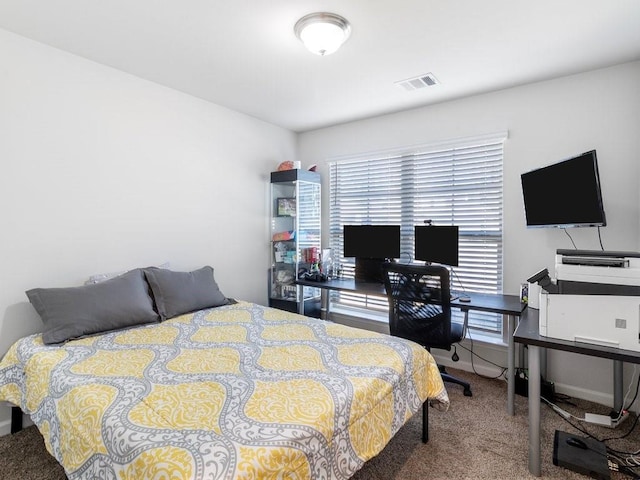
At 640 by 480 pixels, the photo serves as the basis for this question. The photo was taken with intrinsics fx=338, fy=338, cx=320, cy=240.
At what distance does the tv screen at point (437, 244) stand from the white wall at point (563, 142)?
450 mm

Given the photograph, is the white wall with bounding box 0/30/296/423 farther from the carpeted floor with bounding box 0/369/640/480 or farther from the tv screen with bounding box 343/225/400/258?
the tv screen with bounding box 343/225/400/258

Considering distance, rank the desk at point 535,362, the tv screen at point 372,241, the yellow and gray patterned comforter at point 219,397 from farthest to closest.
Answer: the tv screen at point 372,241
the desk at point 535,362
the yellow and gray patterned comforter at point 219,397

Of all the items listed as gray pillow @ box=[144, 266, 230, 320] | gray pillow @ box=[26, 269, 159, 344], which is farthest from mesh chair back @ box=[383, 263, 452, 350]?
gray pillow @ box=[26, 269, 159, 344]

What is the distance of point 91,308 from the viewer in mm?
2152

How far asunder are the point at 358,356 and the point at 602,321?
4.06ft

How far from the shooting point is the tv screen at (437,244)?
117 inches

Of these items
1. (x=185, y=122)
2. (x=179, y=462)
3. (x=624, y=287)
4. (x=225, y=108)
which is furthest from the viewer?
(x=225, y=108)

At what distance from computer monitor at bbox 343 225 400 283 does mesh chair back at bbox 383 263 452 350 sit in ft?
2.38

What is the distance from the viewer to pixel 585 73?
8.46 feet

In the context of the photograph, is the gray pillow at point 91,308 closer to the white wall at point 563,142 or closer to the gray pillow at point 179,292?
the gray pillow at point 179,292

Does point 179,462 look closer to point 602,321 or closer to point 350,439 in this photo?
point 350,439

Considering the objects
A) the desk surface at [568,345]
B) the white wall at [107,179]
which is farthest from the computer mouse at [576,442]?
the white wall at [107,179]

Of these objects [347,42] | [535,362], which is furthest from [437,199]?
[535,362]

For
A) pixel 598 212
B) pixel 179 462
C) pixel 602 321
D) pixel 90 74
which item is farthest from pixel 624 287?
pixel 90 74
